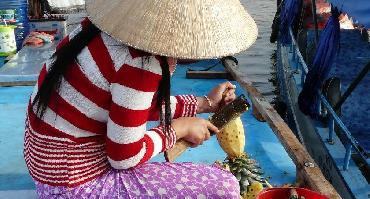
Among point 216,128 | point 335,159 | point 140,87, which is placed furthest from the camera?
point 335,159

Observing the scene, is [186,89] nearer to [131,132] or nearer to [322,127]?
[322,127]

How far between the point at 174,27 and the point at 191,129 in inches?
23.0

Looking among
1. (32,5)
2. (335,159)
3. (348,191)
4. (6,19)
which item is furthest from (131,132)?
(32,5)

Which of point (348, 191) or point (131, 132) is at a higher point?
point (131, 132)

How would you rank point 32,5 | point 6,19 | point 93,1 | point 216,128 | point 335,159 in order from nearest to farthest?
point 93,1
point 216,128
point 335,159
point 6,19
point 32,5

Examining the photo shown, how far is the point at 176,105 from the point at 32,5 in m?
7.59

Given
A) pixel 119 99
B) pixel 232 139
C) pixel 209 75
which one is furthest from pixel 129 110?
pixel 209 75

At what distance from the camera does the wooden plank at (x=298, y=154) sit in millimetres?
3064

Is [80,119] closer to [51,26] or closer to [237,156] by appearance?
[237,156]

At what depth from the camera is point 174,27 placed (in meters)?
1.86

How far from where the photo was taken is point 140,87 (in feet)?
6.03

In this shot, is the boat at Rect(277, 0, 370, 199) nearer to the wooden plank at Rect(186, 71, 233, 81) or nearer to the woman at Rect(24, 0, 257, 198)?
the wooden plank at Rect(186, 71, 233, 81)

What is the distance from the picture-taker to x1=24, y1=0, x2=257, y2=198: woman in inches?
72.9

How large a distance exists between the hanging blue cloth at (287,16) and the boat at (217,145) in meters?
1.32
